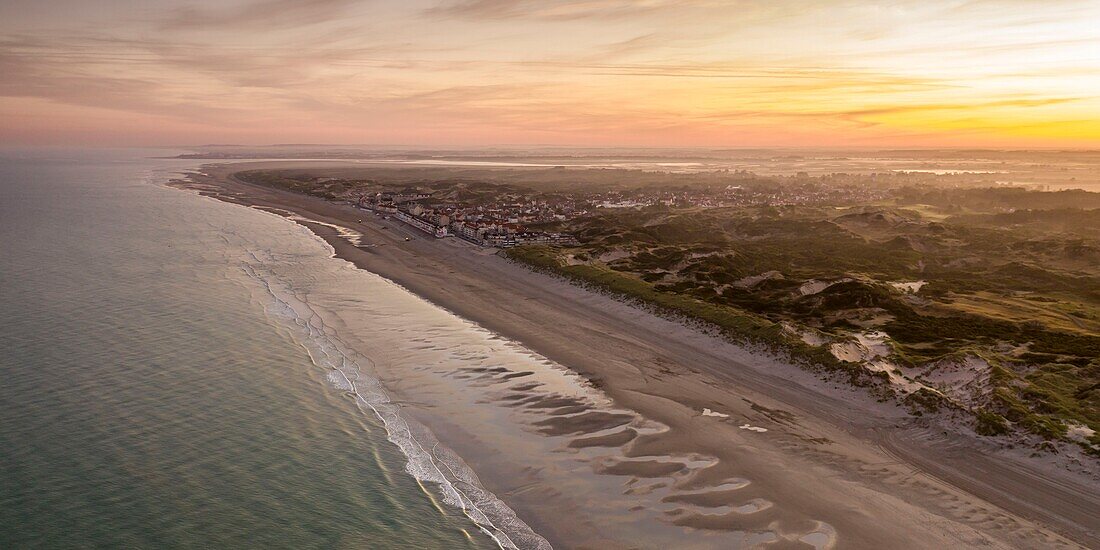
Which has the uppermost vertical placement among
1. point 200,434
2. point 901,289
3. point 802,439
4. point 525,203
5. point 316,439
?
point 525,203

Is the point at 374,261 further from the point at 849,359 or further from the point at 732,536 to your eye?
the point at 732,536

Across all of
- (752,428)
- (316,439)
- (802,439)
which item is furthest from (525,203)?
(802,439)

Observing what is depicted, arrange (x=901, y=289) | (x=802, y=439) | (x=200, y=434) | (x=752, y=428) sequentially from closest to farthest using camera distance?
1. (x=200, y=434)
2. (x=802, y=439)
3. (x=752, y=428)
4. (x=901, y=289)

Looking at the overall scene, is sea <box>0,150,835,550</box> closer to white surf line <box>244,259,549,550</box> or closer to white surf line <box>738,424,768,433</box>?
white surf line <box>244,259,549,550</box>

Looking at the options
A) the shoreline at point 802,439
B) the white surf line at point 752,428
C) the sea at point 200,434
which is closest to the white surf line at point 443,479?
the sea at point 200,434

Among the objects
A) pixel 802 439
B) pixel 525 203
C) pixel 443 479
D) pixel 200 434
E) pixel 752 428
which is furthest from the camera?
pixel 525 203

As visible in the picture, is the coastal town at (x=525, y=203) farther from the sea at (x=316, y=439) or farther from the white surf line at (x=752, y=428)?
the white surf line at (x=752, y=428)

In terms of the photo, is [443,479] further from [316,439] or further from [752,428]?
[752,428]
